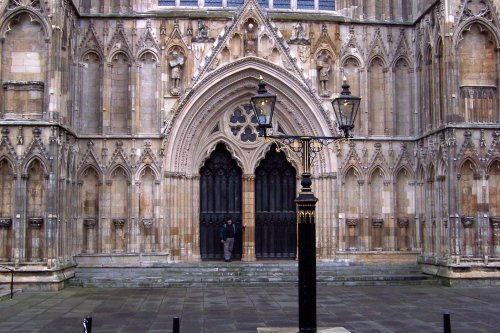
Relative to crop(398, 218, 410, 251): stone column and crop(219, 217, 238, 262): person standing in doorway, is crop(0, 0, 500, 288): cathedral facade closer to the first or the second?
crop(398, 218, 410, 251): stone column

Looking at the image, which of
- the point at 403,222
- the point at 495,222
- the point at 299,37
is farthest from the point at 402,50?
the point at 495,222

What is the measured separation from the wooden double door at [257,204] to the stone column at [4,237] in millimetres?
6853

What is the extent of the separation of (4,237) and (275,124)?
10216 millimetres

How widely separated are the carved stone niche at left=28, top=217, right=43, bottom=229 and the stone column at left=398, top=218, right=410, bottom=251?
1223cm

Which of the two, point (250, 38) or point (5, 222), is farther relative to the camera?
point (250, 38)

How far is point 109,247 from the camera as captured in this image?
77.8ft

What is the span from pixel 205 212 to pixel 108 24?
293 inches

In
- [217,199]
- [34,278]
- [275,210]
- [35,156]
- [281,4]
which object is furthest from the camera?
[281,4]

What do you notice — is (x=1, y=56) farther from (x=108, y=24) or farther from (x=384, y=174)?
(x=384, y=174)

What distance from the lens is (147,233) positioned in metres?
23.8

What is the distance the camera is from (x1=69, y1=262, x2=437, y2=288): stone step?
2161 cm

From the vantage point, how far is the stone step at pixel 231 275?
21.6m

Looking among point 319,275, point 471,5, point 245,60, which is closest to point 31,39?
point 245,60

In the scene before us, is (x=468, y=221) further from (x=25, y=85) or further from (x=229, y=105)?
(x=25, y=85)
